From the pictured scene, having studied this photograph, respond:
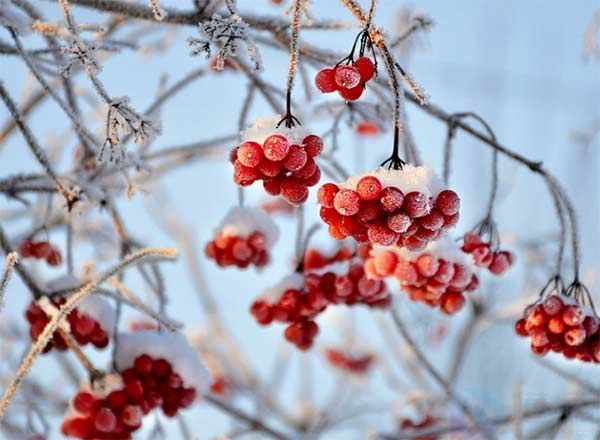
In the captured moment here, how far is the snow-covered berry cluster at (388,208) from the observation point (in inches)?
48.8

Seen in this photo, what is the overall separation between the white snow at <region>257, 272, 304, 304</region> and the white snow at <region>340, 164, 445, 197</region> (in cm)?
69

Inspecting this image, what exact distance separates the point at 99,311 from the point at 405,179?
0.87 m

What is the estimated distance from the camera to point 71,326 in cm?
179

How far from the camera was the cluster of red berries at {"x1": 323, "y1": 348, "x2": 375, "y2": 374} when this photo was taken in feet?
14.7

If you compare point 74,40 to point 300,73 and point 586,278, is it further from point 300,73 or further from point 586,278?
point 586,278

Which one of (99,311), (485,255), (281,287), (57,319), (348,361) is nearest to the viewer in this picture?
(57,319)

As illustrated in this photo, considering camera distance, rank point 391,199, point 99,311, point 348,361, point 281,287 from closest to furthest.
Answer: point 391,199, point 99,311, point 281,287, point 348,361

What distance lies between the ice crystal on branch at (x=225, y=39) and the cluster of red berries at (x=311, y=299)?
69 cm

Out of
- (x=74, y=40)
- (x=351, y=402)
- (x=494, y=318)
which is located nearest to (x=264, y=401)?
(x=351, y=402)

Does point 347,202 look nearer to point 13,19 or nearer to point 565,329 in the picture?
point 565,329

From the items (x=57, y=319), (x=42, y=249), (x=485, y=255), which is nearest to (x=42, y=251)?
(x=42, y=249)

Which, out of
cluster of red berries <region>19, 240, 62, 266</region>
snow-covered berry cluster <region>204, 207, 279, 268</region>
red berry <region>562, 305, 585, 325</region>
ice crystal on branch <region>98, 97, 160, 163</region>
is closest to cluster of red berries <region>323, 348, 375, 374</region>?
snow-covered berry cluster <region>204, 207, 279, 268</region>

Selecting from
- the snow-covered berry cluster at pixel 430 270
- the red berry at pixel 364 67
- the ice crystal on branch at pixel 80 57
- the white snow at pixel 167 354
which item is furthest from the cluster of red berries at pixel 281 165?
the white snow at pixel 167 354

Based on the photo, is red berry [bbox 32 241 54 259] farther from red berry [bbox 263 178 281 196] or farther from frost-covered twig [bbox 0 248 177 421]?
red berry [bbox 263 178 281 196]
